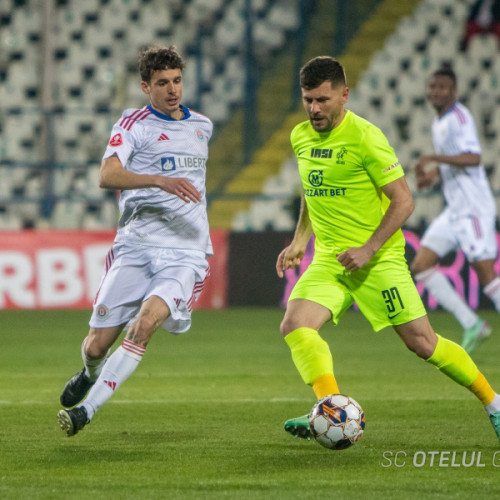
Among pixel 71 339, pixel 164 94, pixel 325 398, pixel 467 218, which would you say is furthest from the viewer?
Result: pixel 71 339

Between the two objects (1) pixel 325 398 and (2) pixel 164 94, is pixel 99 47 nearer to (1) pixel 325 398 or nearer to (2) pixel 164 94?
(2) pixel 164 94

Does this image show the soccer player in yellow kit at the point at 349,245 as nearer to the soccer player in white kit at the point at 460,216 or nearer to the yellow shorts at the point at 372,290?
the yellow shorts at the point at 372,290

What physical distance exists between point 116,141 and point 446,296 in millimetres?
4535

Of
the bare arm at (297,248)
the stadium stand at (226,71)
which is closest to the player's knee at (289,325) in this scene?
the bare arm at (297,248)

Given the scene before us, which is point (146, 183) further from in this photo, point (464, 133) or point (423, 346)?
point (464, 133)

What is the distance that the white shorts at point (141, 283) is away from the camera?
5508 millimetres

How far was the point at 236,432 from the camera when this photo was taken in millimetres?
5520

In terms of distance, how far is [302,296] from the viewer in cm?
522

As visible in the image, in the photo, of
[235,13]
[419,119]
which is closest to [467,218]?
[419,119]

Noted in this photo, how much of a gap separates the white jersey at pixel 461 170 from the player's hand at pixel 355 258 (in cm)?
431

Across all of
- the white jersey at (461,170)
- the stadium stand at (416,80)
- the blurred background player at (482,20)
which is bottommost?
the stadium stand at (416,80)

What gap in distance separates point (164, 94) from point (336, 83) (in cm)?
104

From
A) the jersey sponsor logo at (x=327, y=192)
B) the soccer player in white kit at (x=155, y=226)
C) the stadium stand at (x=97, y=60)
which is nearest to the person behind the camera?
the jersey sponsor logo at (x=327, y=192)

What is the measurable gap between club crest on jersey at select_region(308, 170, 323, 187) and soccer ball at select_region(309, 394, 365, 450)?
3.70 ft
